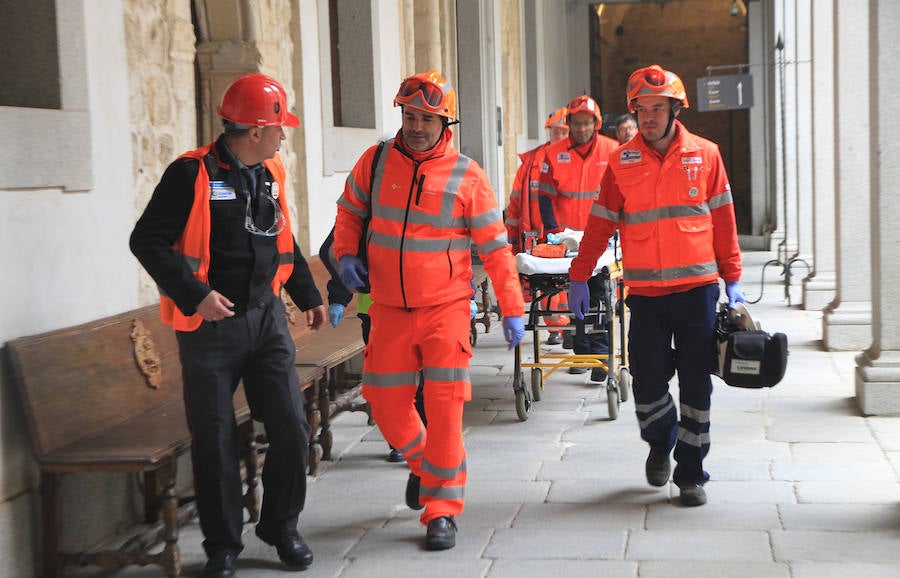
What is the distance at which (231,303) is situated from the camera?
437 centimetres

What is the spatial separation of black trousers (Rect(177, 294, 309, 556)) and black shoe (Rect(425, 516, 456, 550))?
53 cm

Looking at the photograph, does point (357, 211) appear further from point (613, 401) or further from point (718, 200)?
point (613, 401)

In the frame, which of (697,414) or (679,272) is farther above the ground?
(679,272)

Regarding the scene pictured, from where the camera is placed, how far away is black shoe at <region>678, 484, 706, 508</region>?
5.26 m

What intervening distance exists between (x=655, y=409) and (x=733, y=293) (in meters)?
0.61

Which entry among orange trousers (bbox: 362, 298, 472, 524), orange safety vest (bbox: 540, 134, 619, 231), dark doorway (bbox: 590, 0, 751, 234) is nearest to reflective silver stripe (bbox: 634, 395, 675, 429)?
orange trousers (bbox: 362, 298, 472, 524)

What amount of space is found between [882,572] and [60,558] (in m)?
2.94

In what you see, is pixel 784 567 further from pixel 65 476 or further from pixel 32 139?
pixel 32 139

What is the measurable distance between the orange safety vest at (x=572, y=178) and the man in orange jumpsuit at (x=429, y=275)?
381cm

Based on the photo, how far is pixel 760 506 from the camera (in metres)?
5.22

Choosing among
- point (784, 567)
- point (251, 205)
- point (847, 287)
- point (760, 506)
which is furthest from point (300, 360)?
point (847, 287)

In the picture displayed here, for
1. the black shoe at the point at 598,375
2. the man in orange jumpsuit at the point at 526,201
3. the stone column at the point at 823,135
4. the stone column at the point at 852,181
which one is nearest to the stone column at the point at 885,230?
the stone column at the point at 852,181

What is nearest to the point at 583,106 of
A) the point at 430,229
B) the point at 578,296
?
the point at 578,296

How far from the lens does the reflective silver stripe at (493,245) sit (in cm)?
490
